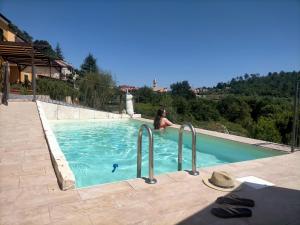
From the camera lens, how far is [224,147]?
25.2ft

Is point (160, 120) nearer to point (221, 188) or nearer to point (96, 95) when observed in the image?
point (221, 188)

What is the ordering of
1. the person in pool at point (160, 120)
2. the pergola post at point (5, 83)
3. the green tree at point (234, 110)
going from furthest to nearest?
the green tree at point (234, 110)
the pergola post at point (5, 83)
the person in pool at point (160, 120)

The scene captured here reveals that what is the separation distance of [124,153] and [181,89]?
6111 centimetres

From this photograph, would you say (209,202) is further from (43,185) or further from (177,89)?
(177,89)

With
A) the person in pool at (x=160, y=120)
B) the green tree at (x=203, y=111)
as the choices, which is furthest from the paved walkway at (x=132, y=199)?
the green tree at (x=203, y=111)

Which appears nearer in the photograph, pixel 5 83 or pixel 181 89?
pixel 5 83

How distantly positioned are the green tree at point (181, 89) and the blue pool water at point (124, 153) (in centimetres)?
5284

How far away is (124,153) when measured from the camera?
316 inches

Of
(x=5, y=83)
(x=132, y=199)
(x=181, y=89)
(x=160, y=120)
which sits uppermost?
(x=181, y=89)

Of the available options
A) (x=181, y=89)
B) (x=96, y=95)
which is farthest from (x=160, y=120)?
(x=181, y=89)

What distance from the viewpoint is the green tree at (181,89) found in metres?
63.3

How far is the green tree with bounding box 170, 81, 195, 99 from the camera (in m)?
63.3

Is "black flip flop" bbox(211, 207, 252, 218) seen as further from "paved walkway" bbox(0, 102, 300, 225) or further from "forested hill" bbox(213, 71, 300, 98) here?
"forested hill" bbox(213, 71, 300, 98)

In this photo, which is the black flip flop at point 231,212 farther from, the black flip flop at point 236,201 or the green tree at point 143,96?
the green tree at point 143,96
